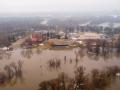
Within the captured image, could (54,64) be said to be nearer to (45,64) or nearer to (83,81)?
(45,64)

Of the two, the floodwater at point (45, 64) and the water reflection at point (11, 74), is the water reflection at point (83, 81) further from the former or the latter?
the water reflection at point (11, 74)

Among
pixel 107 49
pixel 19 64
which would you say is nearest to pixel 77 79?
pixel 19 64

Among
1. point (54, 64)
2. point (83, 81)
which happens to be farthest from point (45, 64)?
point (83, 81)

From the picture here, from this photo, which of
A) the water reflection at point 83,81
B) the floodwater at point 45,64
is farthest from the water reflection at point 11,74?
the water reflection at point 83,81

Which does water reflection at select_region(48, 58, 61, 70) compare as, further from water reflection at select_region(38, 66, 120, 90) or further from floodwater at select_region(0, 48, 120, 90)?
water reflection at select_region(38, 66, 120, 90)

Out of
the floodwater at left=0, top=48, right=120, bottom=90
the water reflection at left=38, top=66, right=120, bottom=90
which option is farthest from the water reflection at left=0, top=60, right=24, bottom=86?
the water reflection at left=38, top=66, right=120, bottom=90

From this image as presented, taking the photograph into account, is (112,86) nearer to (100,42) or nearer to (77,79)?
(77,79)
